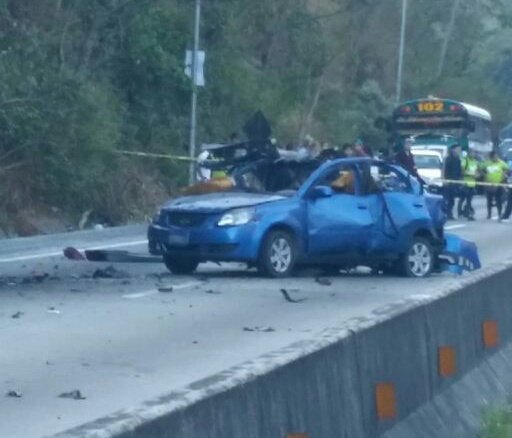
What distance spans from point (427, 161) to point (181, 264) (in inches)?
1091

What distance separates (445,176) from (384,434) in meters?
30.2

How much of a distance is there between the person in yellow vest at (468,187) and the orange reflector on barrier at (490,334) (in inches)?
1020

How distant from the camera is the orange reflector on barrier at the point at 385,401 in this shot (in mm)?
9141

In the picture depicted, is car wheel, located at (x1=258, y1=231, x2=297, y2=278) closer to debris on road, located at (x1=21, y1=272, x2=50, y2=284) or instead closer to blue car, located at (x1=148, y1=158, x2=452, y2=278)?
blue car, located at (x1=148, y1=158, x2=452, y2=278)

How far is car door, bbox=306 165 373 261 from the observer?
68.5 ft

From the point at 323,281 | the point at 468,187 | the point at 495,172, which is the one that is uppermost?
the point at 495,172

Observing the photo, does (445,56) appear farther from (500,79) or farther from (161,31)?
(161,31)

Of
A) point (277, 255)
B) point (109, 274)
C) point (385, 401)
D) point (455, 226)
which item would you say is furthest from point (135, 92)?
point (385, 401)

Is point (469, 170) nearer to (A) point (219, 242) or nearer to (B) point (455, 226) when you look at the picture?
(B) point (455, 226)

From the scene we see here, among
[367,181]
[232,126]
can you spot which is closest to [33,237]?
[367,181]

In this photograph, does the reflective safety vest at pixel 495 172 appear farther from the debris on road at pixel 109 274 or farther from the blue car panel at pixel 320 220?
the debris on road at pixel 109 274

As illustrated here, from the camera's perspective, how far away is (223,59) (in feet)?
144

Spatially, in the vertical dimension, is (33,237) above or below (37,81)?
below

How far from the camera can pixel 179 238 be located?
20.6 metres
